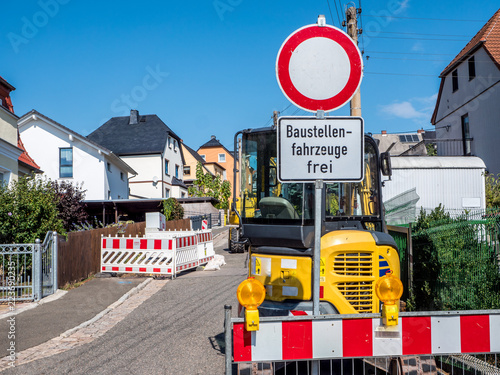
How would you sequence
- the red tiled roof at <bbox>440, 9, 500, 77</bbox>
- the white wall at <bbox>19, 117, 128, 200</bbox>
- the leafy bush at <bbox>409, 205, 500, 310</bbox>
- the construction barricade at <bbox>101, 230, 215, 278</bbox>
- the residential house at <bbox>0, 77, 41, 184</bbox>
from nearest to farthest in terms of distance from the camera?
the leafy bush at <bbox>409, 205, 500, 310</bbox> → the construction barricade at <bbox>101, 230, 215, 278</bbox> → the residential house at <bbox>0, 77, 41, 184</bbox> → the red tiled roof at <bbox>440, 9, 500, 77</bbox> → the white wall at <bbox>19, 117, 128, 200</bbox>

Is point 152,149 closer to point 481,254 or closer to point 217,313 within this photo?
point 217,313

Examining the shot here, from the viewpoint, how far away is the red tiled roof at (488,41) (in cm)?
2419

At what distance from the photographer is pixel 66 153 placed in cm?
3491

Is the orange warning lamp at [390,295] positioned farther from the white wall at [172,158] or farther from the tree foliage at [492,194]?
the white wall at [172,158]

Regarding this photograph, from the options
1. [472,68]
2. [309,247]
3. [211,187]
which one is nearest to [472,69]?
[472,68]

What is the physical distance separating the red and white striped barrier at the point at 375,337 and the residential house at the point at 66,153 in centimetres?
3277

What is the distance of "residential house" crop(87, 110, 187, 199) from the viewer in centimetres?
4588

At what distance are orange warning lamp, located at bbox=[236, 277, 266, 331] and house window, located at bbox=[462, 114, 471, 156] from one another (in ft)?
89.0

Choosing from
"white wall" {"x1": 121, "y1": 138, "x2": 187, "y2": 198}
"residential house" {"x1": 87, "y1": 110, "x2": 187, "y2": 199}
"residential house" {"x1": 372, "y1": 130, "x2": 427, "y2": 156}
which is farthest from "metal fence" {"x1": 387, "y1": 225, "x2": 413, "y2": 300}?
"residential house" {"x1": 372, "y1": 130, "x2": 427, "y2": 156}

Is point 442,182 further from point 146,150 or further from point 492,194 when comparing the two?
point 146,150

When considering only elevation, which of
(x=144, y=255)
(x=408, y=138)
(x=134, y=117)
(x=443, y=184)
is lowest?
(x=144, y=255)

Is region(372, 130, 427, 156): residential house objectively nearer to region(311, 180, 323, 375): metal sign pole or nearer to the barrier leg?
region(311, 180, 323, 375): metal sign pole

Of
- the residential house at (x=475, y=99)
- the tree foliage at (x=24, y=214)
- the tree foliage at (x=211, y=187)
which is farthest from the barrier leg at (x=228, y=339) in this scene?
the tree foliage at (x=211, y=187)

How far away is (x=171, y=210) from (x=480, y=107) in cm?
1985
